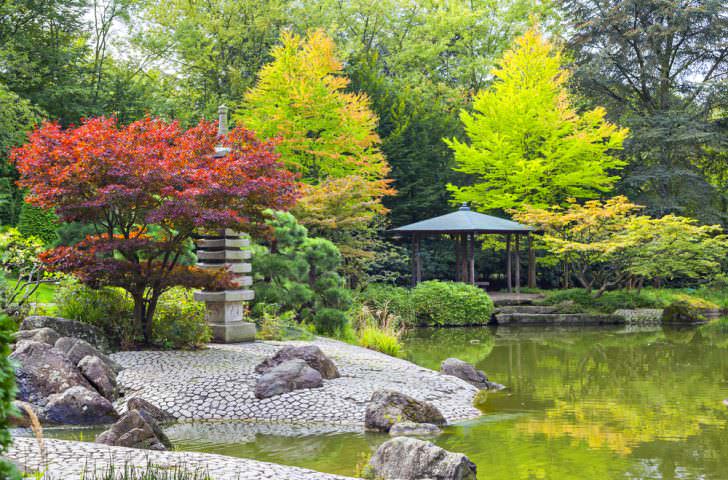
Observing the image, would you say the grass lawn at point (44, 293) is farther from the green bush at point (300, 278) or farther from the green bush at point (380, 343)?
the green bush at point (380, 343)

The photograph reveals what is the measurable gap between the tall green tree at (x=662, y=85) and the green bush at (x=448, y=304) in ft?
27.2

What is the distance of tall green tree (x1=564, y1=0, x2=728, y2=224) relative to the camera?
81.6 ft

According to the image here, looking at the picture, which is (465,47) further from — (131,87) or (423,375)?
(423,375)

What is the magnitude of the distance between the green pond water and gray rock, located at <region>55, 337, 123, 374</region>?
62.2 inches

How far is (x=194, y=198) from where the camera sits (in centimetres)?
→ 965

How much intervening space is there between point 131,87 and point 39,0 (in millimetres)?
3712

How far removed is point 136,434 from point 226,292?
17.1 ft

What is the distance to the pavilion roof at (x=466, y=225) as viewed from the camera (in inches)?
857

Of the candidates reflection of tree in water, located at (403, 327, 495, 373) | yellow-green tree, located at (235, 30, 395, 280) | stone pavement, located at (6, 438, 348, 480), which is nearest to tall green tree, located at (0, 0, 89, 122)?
yellow-green tree, located at (235, 30, 395, 280)

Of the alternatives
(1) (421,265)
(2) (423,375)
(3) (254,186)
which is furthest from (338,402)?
(1) (421,265)

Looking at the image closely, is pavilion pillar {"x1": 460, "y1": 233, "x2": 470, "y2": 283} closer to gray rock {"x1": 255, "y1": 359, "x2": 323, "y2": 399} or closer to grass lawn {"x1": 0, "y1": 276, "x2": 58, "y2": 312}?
grass lawn {"x1": 0, "y1": 276, "x2": 58, "y2": 312}

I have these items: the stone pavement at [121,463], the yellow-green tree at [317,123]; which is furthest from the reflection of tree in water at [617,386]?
the yellow-green tree at [317,123]

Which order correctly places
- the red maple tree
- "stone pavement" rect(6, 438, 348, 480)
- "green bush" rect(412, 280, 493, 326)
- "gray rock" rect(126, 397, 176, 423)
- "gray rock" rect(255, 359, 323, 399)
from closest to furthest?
"stone pavement" rect(6, 438, 348, 480) < "gray rock" rect(126, 397, 176, 423) < "gray rock" rect(255, 359, 323, 399) < the red maple tree < "green bush" rect(412, 280, 493, 326)

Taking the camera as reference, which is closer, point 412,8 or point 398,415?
point 398,415
